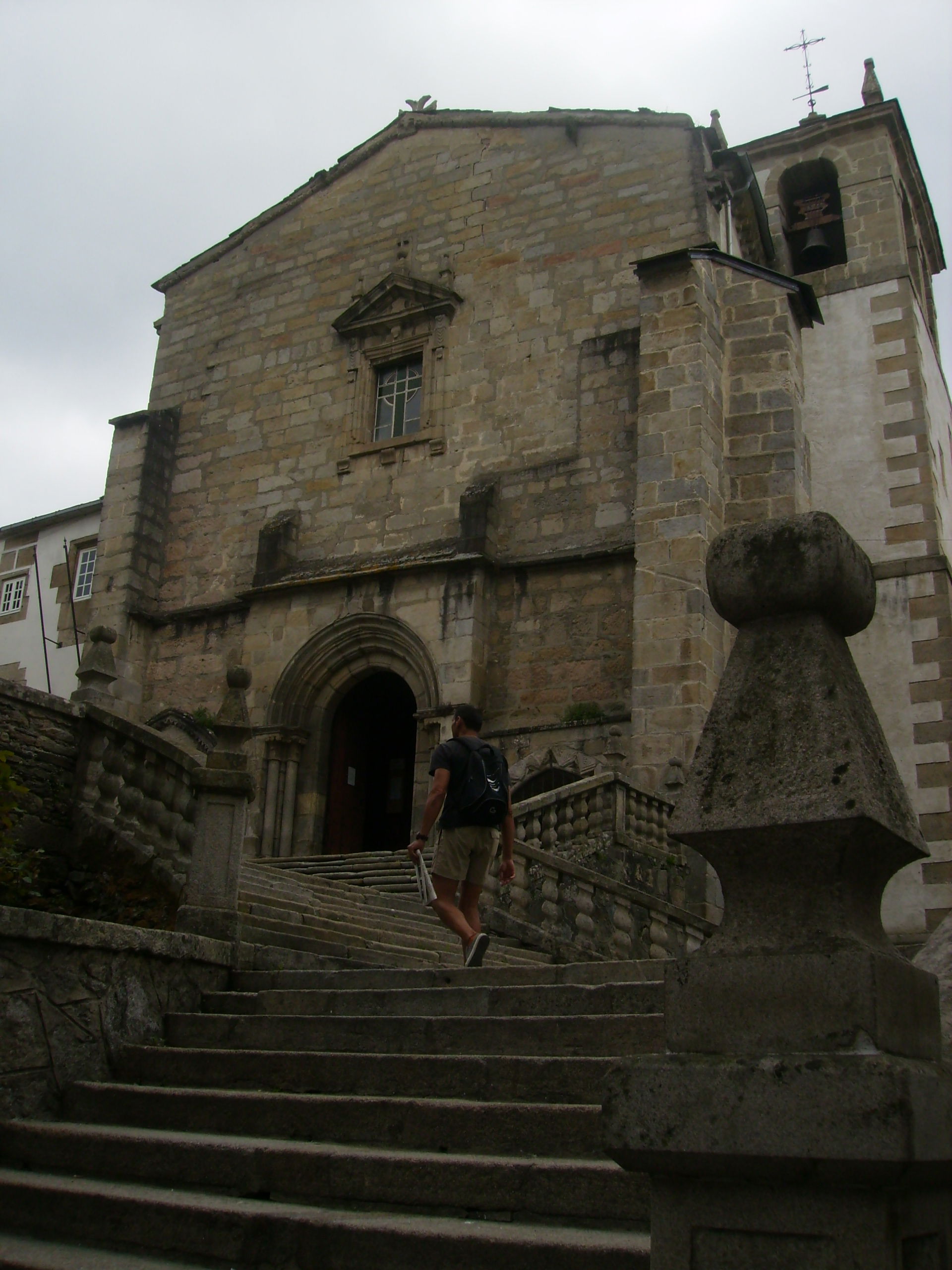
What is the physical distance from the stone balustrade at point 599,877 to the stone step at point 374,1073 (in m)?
3.63

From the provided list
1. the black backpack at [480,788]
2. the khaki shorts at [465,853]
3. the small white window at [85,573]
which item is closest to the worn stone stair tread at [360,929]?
the khaki shorts at [465,853]

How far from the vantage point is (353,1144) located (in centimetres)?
420

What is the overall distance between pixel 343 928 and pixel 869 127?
14.9 meters

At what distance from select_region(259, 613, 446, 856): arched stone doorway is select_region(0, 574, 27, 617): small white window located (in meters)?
9.97

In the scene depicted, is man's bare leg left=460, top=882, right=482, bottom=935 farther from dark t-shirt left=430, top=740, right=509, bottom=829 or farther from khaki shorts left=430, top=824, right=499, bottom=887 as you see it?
dark t-shirt left=430, top=740, right=509, bottom=829

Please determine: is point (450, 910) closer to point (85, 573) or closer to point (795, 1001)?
point (795, 1001)

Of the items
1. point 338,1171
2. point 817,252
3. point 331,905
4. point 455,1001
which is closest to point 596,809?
point 331,905

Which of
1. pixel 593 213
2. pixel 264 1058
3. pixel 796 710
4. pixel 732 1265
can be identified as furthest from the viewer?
pixel 593 213

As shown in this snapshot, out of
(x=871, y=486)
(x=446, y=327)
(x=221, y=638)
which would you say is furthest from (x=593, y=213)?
(x=221, y=638)

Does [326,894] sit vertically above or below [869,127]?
below

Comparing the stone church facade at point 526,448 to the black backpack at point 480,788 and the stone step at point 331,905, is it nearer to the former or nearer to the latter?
the stone step at point 331,905

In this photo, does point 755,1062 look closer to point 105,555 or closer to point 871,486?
point 871,486

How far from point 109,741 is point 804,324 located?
1070cm

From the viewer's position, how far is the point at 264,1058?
4879 mm
